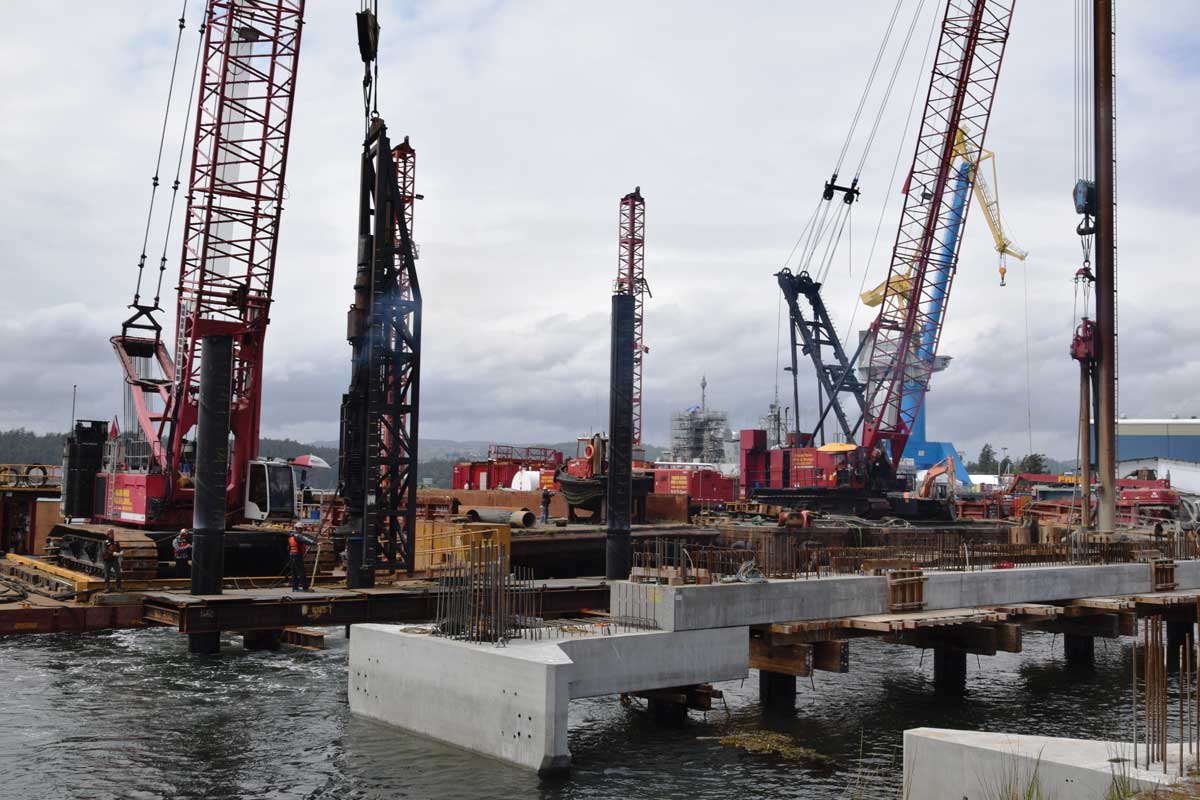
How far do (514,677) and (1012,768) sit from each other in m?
8.89

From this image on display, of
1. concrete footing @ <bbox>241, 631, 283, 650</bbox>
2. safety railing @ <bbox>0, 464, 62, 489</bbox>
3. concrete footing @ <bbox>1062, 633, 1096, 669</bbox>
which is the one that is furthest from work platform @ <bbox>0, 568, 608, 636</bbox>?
safety railing @ <bbox>0, 464, 62, 489</bbox>

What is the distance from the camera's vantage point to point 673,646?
22766 millimetres

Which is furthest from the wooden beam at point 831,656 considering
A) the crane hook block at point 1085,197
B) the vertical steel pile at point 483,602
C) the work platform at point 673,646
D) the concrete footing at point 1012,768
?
the crane hook block at point 1085,197

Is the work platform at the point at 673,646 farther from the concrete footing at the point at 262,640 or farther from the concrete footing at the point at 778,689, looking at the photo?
the concrete footing at the point at 262,640

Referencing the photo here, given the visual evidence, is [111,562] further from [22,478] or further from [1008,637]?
[22,478]

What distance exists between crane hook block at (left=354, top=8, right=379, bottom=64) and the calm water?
17.6 m

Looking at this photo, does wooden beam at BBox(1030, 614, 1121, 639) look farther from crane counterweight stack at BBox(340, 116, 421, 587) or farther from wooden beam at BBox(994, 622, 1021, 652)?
crane counterweight stack at BBox(340, 116, 421, 587)

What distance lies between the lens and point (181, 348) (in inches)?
1543

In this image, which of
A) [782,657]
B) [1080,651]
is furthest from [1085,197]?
[782,657]

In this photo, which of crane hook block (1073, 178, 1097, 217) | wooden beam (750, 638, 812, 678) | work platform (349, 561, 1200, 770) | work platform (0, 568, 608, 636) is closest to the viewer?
work platform (349, 561, 1200, 770)

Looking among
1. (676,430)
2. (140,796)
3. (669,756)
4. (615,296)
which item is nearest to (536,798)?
(669,756)

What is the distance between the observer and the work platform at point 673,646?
19.8m

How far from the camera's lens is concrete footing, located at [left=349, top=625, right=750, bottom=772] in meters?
19.3

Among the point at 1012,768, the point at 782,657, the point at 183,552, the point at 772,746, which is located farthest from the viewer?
the point at 183,552
